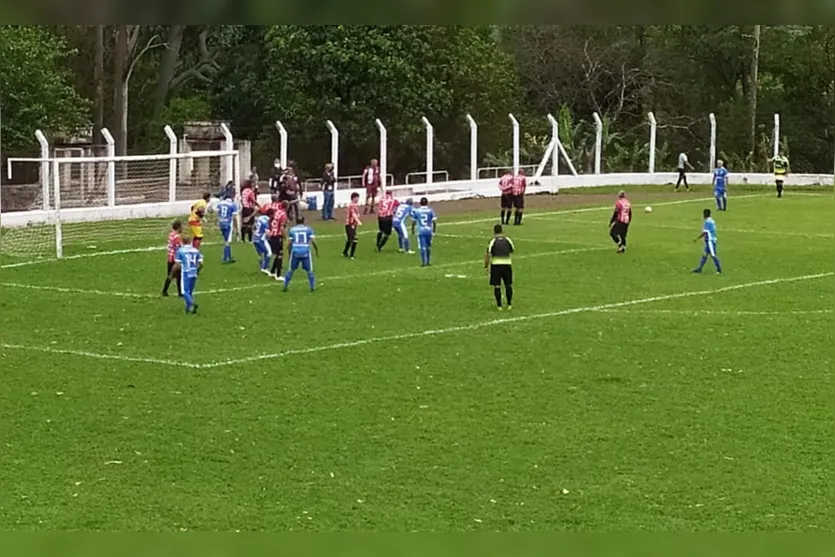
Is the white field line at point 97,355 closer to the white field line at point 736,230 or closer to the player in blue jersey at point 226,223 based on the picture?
the player in blue jersey at point 226,223

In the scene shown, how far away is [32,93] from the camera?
136ft

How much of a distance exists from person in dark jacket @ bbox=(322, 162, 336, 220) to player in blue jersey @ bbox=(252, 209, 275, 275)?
11.5 metres

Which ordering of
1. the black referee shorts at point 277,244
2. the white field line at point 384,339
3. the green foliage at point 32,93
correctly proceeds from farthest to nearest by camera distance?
the green foliage at point 32,93 → the black referee shorts at point 277,244 → the white field line at point 384,339

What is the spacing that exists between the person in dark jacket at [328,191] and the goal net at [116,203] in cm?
273

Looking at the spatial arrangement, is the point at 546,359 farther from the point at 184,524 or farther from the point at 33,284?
the point at 33,284

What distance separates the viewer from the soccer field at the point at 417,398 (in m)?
10.8

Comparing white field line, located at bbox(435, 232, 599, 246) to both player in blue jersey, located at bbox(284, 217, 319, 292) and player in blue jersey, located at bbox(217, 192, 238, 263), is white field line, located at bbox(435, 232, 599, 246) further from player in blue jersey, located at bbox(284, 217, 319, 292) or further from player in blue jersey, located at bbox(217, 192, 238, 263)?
player in blue jersey, located at bbox(284, 217, 319, 292)

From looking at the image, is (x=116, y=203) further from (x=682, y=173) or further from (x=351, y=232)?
(x=682, y=173)

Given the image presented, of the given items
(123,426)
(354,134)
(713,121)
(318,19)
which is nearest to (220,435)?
(123,426)

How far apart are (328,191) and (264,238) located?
41.4ft

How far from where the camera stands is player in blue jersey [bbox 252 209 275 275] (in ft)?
88.8

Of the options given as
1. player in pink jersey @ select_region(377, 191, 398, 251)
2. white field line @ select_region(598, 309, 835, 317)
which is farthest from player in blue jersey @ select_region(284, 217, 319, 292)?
player in pink jersey @ select_region(377, 191, 398, 251)

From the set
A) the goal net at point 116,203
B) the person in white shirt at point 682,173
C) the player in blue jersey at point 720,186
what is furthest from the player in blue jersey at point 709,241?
the person in white shirt at point 682,173

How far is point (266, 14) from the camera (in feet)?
4.70
